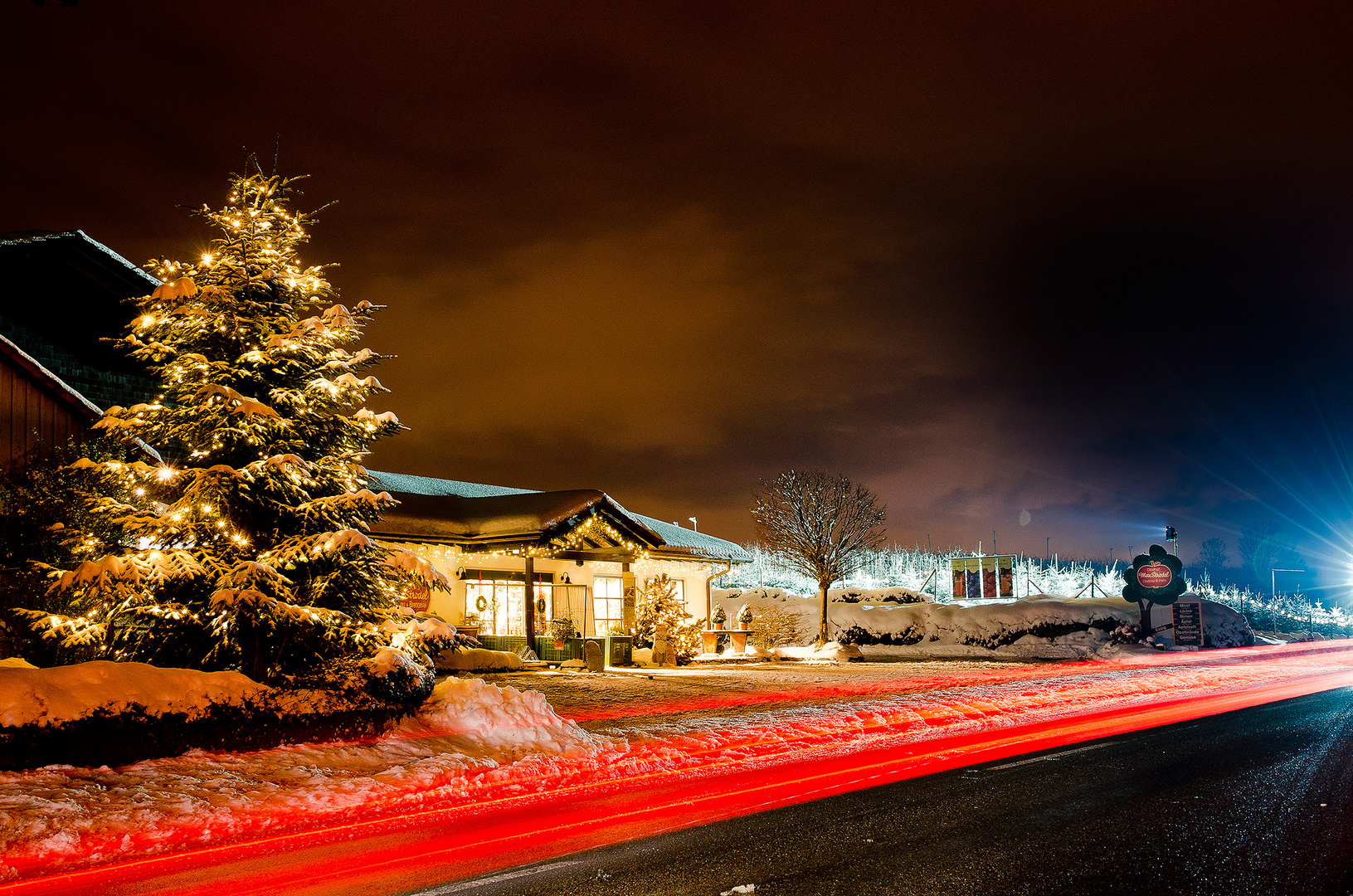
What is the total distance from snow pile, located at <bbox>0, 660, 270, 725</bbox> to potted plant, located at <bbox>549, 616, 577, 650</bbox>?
13.8m

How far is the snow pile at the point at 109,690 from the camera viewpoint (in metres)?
8.15

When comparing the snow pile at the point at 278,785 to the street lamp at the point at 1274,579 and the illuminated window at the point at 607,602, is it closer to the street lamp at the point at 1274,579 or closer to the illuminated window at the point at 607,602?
the illuminated window at the point at 607,602

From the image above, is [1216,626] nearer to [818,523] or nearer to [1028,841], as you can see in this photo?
[818,523]

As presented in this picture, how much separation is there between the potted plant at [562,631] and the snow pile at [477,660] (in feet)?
7.06

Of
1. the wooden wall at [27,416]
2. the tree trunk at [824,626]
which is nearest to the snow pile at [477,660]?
the wooden wall at [27,416]

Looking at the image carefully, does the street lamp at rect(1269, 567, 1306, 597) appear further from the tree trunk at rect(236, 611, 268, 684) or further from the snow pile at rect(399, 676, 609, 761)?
the tree trunk at rect(236, 611, 268, 684)

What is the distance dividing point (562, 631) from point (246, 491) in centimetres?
1376

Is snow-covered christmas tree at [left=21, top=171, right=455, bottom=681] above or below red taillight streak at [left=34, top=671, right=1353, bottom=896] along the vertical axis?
above

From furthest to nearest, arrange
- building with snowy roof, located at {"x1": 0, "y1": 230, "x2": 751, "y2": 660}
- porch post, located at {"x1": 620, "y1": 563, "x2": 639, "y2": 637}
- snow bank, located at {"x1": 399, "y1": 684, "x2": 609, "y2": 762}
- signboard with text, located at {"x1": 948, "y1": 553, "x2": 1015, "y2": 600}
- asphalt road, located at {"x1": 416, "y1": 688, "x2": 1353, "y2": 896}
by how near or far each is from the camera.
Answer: signboard with text, located at {"x1": 948, "y1": 553, "x2": 1015, "y2": 600} < porch post, located at {"x1": 620, "y1": 563, "x2": 639, "y2": 637} < building with snowy roof, located at {"x1": 0, "y1": 230, "x2": 751, "y2": 660} < snow bank, located at {"x1": 399, "y1": 684, "x2": 609, "y2": 762} < asphalt road, located at {"x1": 416, "y1": 688, "x2": 1353, "y2": 896}

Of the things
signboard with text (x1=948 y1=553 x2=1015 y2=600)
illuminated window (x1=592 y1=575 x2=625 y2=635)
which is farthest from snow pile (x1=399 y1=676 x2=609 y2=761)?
signboard with text (x1=948 y1=553 x2=1015 y2=600)

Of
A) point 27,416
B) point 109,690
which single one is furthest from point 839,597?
point 109,690

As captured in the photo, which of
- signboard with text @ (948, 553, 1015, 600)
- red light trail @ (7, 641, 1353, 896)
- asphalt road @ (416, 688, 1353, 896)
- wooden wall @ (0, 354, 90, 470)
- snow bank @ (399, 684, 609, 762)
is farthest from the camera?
signboard with text @ (948, 553, 1015, 600)

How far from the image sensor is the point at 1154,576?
32.2m

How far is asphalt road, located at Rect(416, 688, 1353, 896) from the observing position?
18.2ft
